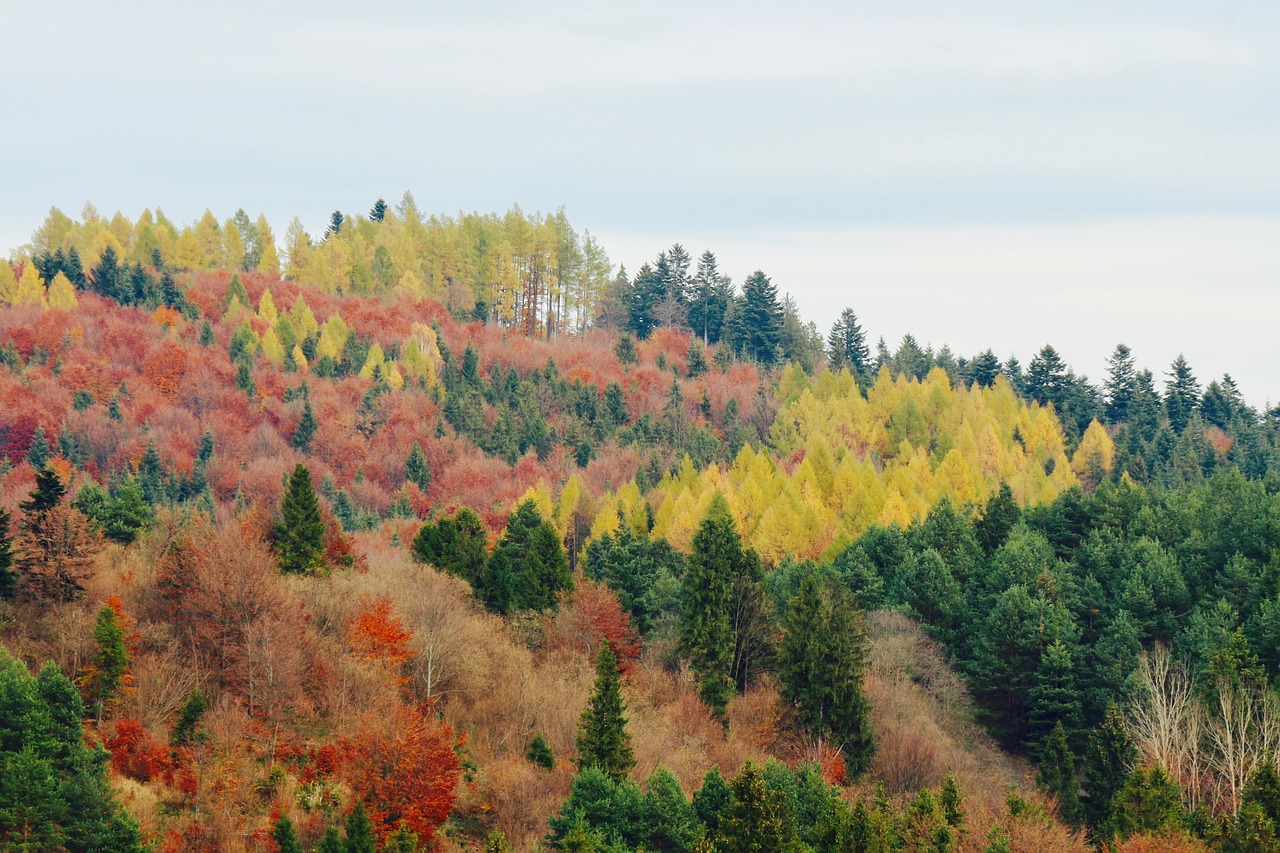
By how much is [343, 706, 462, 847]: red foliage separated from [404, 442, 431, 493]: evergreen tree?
217 ft

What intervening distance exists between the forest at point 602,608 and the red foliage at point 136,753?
0.43ft

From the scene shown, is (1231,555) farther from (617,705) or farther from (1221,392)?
(1221,392)

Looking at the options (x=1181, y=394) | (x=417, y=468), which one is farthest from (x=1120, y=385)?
(x=417, y=468)

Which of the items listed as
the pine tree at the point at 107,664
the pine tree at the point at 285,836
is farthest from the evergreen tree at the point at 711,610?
the pine tree at the point at 107,664

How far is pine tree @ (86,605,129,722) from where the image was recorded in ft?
148

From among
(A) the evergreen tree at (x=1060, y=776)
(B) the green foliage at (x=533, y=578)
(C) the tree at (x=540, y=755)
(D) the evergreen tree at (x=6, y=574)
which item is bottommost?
(A) the evergreen tree at (x=1060, y=776)

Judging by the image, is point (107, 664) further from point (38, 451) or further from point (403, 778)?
point (38, 451)

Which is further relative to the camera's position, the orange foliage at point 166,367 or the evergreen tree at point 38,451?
the orange foliage at point 166,367

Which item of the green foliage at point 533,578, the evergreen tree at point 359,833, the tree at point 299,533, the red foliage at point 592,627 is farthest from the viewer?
the green foliage at point 533,578

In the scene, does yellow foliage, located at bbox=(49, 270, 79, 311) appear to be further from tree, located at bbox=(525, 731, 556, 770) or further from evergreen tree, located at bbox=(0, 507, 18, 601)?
tree, located at bbox=(525, 731, 556, 770)

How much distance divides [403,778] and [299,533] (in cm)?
1836

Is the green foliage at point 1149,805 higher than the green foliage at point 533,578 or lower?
lower

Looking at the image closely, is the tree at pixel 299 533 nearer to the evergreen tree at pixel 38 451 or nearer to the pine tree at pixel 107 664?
the pine tree at pixel 107 664

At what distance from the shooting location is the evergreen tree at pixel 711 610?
197 ft
